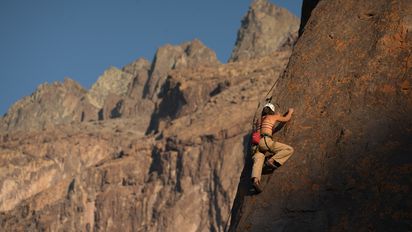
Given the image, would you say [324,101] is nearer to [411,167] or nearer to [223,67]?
[411,167]

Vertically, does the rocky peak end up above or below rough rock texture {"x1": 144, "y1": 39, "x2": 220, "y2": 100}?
above

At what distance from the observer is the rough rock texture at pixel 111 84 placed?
527ft

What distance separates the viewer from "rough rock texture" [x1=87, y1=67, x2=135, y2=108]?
160 metres

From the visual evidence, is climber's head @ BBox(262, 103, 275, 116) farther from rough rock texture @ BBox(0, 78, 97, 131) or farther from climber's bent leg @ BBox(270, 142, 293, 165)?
rough rock texture @ BBox(0, 78, 97, 131)

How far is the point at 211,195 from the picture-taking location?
207ft

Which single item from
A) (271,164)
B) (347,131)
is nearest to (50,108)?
(271,164)

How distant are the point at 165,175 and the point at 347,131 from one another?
54.9 m

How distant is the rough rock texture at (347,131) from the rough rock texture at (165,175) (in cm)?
4468

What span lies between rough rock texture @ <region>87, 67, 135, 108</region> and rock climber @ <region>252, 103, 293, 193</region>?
469ft

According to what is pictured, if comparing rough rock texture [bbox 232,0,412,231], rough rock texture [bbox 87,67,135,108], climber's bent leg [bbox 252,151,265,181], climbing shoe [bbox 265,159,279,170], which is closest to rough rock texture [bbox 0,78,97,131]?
rough rock texture [bbox 87,67,135,108]

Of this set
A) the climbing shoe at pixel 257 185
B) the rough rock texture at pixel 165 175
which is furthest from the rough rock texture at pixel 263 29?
the climbing shoe at pixel 257 185

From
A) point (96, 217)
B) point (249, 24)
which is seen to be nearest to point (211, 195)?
point (96, 217)

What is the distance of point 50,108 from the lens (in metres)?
144

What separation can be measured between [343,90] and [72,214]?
58787 millimetres
